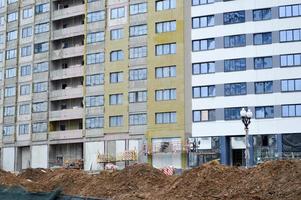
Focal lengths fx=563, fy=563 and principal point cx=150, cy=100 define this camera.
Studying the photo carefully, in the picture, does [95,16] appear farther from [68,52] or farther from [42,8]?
[42,8]

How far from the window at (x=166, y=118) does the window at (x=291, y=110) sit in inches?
620

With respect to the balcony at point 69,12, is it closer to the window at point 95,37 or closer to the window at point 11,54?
the window at point 95,37

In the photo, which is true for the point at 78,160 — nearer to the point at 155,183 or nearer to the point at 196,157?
the point at 196,157

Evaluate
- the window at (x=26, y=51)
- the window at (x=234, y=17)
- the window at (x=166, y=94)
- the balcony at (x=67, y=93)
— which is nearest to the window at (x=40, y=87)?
the balcony at (x=67, y=93)

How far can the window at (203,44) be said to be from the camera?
79.4m

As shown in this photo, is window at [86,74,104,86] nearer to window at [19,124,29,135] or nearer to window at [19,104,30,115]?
window at [19,104,30,115]

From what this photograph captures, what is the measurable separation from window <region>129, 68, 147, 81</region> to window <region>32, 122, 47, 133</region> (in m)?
18.9

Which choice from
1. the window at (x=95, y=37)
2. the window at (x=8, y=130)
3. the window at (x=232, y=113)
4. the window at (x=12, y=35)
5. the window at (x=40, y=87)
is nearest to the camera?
the window at (x=232, y=113)

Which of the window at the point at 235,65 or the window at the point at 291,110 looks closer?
the window at the point at 291,110

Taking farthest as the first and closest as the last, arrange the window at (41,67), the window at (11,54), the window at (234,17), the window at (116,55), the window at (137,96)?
the window at (11,54), the window at (41,67), the window at (116,55), the window at (137,96), the window at (234,17)

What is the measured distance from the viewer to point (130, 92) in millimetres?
85500

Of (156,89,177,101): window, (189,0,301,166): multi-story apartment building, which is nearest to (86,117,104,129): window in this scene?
(156,89,177,101): window

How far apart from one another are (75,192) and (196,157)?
1924 inches

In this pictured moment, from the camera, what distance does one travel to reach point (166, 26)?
276ft
